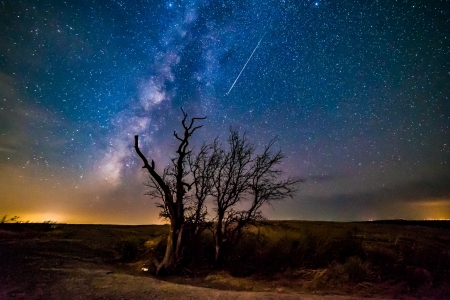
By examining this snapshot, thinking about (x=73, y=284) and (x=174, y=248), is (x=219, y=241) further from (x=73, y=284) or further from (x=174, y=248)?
(x=73, y=284)

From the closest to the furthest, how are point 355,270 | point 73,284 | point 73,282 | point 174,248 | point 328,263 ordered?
1. point 73,284
2. point 73,282
3. point 355,270
4. point 328,263
5. point 174,248

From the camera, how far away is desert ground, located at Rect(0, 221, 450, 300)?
31.6ft

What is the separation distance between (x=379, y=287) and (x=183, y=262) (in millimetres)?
9838

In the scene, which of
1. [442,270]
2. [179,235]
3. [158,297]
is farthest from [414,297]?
[179,235]

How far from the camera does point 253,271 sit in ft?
51.0

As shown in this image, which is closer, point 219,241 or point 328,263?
point 328,263

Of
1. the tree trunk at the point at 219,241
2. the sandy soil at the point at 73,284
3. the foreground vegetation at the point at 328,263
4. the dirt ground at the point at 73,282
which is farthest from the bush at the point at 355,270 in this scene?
the tree trunk at the point at 219,241

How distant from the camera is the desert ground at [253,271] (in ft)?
31.6

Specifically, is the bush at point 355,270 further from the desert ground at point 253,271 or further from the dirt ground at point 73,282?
the dirt ground at point 73,282

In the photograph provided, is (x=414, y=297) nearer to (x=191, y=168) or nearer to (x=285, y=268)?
(x=285, y=268)

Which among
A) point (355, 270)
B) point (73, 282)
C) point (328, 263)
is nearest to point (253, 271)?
point (328, 263)

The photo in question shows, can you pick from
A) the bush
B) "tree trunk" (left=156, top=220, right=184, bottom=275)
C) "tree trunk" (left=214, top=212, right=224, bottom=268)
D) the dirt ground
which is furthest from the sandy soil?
"tree trunk" (left=214, top=212, right=224, bottom=268)

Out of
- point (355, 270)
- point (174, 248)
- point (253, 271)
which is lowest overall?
point (253, 271)

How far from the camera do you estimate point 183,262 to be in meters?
16.3
